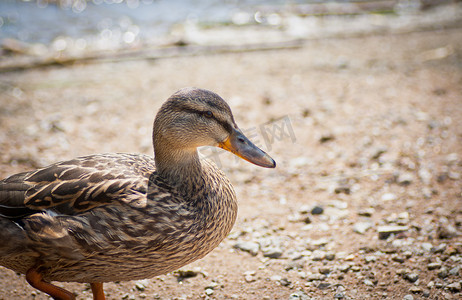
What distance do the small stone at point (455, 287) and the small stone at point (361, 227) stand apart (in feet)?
2.80

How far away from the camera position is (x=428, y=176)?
4.39m

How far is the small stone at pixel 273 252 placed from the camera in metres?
3.55

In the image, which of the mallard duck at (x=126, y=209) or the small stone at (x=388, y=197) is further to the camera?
the small stone at (x=388, y=197)

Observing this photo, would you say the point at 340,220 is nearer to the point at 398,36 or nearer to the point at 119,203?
the point at 119,203

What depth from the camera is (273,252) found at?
Answer: 3.55 meters

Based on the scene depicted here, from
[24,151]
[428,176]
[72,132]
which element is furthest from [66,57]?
[428,176]

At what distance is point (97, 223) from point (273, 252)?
1548 millimetres

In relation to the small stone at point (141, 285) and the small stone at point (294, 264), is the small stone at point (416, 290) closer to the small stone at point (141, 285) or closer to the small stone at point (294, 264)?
the small stone at point (294, 264)

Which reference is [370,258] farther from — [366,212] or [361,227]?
[366,212]

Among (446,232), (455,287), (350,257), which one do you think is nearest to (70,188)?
(350,257)

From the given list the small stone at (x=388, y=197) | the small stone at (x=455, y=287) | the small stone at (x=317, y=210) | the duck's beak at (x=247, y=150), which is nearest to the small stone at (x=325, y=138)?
the small stone at (x=388, y=197)

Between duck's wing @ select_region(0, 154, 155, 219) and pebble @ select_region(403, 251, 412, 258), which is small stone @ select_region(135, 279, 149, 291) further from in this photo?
pebble @ select_region(403, 251, 412, 258)

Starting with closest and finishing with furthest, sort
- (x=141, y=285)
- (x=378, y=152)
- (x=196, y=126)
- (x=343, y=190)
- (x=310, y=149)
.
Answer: (x=196, y=126), (x=141, y=285), (x=343, y=190), (x=378, y=152), (x=310, y=149)

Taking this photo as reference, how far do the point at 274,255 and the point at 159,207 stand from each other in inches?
49.7
